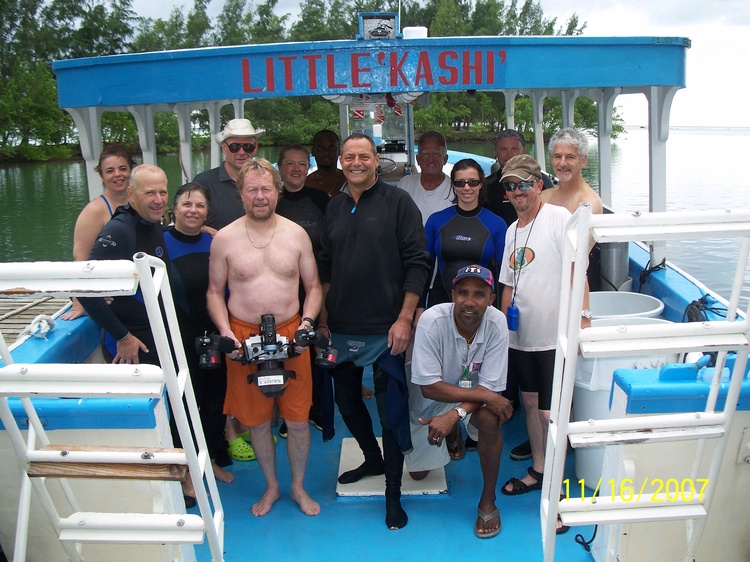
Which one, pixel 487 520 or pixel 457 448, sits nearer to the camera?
pixel 487 520

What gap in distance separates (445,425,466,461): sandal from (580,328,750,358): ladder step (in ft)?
6.07

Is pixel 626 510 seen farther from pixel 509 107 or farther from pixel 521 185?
pixel 509 107

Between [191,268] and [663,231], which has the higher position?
[663,231]

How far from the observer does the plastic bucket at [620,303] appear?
133 inches

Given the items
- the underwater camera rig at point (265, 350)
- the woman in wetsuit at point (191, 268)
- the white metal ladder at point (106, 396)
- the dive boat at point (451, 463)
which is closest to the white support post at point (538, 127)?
the dive boat at point (451, 463)

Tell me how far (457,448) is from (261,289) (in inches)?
54.2

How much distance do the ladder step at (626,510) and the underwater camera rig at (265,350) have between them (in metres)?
1.18

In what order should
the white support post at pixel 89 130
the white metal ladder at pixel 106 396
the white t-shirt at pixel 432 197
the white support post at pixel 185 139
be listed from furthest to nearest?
the white support post at pixel 185 139 → the white t-shirt at pixel 432 197 → the white support post at pixel 89 130 → the white metal ladder at pixel 106 396

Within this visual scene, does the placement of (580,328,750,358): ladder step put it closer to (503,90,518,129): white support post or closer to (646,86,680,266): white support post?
(646,86,680,266): white support post

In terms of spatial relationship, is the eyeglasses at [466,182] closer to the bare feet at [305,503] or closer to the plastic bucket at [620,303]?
the plastic bucket at [620,303]

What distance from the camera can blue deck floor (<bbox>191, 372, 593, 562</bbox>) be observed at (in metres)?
2.62

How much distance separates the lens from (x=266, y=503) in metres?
2.93

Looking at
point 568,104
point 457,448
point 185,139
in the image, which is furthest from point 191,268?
point 568,104

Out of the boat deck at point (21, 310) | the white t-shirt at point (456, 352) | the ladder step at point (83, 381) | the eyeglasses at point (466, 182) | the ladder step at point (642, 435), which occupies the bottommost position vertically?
the boat deck at point (21, 310)
